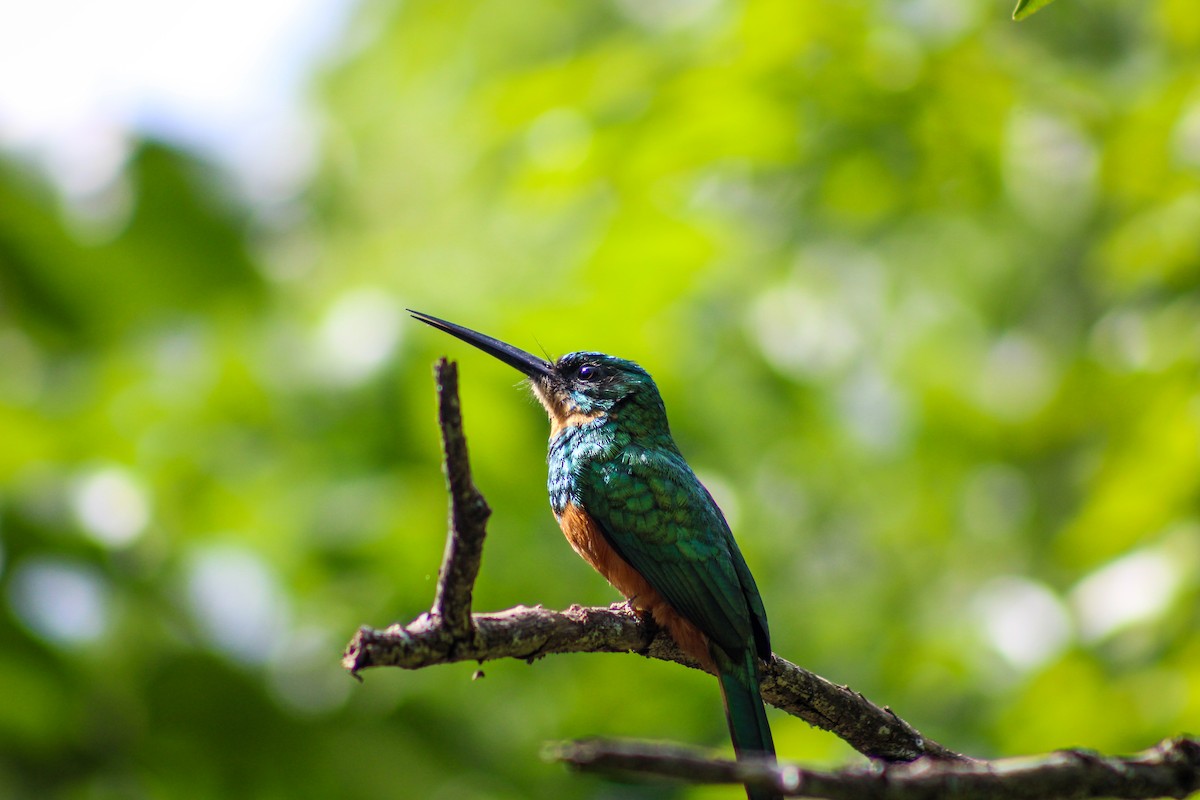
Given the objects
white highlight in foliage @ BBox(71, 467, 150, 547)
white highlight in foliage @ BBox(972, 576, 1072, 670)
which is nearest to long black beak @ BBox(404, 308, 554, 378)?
white highlight in foliage @ BBox(71, 467, 150, 547)

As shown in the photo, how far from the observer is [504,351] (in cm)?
325

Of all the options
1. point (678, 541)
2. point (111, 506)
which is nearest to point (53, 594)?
point (111, 506)

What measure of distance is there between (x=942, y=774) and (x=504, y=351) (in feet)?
7.64

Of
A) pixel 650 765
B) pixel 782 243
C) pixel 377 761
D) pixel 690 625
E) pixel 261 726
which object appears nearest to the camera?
pixel 650 765

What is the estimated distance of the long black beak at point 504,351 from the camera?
115 inches

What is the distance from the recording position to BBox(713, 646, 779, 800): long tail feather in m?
2.18

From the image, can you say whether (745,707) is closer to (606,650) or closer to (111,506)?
(606,650)

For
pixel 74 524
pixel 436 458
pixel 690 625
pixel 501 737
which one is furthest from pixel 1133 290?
pixel 74 524

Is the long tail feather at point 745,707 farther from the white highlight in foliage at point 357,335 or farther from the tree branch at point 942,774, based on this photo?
the white highlight in foliage at point 357,335

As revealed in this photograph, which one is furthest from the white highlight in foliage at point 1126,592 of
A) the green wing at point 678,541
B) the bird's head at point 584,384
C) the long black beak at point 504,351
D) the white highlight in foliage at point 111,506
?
the white highlight in foliage at point 111,506

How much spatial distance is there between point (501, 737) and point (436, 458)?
1531 millimetres

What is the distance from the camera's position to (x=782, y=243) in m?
4.79

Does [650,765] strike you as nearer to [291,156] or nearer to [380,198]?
[291,156]

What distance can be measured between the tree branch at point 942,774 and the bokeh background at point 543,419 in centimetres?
161
